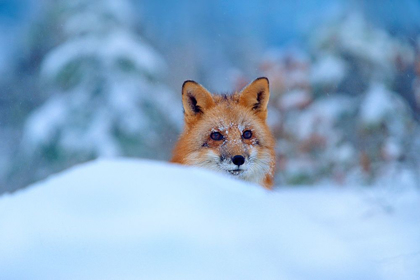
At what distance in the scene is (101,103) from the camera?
707 centimetres

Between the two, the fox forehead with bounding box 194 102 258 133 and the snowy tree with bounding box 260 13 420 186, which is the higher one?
the snowy tree with bounding box 260 13 420 186

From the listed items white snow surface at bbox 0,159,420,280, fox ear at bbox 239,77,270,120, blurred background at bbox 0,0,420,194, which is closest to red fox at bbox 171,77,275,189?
fox ear at bbox 239,77,270,120

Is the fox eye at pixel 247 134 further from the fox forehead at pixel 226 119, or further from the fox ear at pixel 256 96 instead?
the fox ear at pixel 256 96

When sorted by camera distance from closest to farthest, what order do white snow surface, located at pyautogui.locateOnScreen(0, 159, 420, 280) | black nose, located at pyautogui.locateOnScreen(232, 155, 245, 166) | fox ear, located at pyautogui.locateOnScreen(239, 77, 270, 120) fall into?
white snow surface, located at pyautogui.locateOnScreen(0, 159, 420, 280), black nose, located at pyautogui.locateOnScreen(232, 155, 245, 166), fox ear, located at pyautogui.locateOnScreen(239, 77, 270, 120)

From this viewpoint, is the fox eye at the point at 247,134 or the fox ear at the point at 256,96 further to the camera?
the fox ear at the point at 256,96

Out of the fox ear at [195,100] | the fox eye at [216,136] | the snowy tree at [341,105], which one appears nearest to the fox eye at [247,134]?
the fox eye at [216,136]

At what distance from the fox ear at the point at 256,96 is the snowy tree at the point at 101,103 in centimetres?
399

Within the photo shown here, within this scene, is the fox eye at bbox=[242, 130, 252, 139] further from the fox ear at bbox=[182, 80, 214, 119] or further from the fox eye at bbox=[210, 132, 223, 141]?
the fox ear at bbox=[182, 80, 214, 119]

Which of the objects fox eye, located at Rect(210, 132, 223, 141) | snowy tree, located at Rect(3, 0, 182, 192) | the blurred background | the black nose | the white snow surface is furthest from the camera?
snowy tree, located at Rect(3, 0, 182, 192)

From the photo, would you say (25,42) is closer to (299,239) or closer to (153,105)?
(153,105)

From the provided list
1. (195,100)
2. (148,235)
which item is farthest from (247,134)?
(148,235)

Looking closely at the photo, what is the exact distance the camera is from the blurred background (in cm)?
623

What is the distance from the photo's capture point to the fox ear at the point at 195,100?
2.64 metres

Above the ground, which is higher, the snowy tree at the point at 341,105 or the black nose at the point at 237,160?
the snowy tree at the point at 341,105
